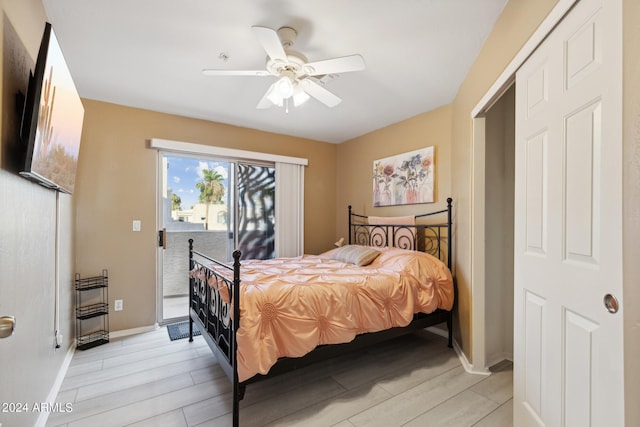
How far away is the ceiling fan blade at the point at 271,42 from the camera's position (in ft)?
5.17

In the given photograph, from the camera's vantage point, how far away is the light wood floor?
5.83ft

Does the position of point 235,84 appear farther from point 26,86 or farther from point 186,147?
point 26,86

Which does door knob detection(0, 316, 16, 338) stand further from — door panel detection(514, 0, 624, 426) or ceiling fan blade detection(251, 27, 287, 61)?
door panel detection(514, 0, 624, 426)

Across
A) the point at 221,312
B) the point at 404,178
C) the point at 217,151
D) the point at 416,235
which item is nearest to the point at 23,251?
the point at 221,312

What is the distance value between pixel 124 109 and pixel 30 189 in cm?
204

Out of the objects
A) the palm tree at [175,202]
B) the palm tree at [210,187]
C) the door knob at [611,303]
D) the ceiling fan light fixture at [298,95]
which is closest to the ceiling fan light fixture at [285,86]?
the ceiling fan light fixture at [298,95]

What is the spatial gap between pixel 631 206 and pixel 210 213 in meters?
4.83

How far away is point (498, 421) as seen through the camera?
1763mm

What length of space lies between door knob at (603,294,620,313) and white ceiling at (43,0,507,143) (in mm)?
1730

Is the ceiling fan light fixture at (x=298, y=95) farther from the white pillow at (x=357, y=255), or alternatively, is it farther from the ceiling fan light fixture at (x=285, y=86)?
the white pillow at (x=357, y=255)

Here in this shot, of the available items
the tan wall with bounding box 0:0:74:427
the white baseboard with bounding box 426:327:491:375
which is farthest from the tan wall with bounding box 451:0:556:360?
the tan wall with bounding box 0:0:74:427

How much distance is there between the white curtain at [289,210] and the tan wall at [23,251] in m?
2.50

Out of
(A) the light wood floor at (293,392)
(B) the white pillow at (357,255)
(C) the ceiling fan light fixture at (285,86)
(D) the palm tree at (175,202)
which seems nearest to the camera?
(A) the light wood floor at (293,392)

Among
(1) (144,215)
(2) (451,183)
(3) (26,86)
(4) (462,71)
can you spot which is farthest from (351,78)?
(1) (144,215)
